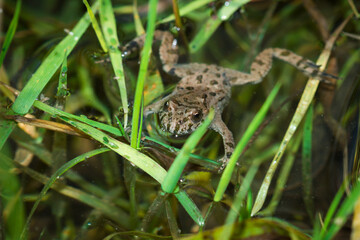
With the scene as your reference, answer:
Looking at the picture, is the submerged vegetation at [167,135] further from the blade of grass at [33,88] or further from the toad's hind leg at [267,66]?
the toad's hind leg at [267,66]

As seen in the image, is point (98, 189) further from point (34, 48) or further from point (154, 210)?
point (34, 48)

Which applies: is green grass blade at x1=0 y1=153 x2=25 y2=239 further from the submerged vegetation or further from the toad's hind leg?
the toad's hind leg

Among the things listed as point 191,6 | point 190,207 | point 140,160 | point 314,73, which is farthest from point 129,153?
point 314,73

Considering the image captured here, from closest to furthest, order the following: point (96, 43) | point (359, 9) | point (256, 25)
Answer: point (96, 43)
point (359, 9)
point (256, 25)

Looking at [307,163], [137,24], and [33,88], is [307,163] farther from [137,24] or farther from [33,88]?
[33,88]

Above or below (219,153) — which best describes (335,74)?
above

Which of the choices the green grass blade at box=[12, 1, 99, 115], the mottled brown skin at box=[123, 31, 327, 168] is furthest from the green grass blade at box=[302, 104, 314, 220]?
the green grass blade at box=[12, 1, 99, 115]

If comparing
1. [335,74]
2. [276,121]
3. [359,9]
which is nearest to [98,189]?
[276,121]
